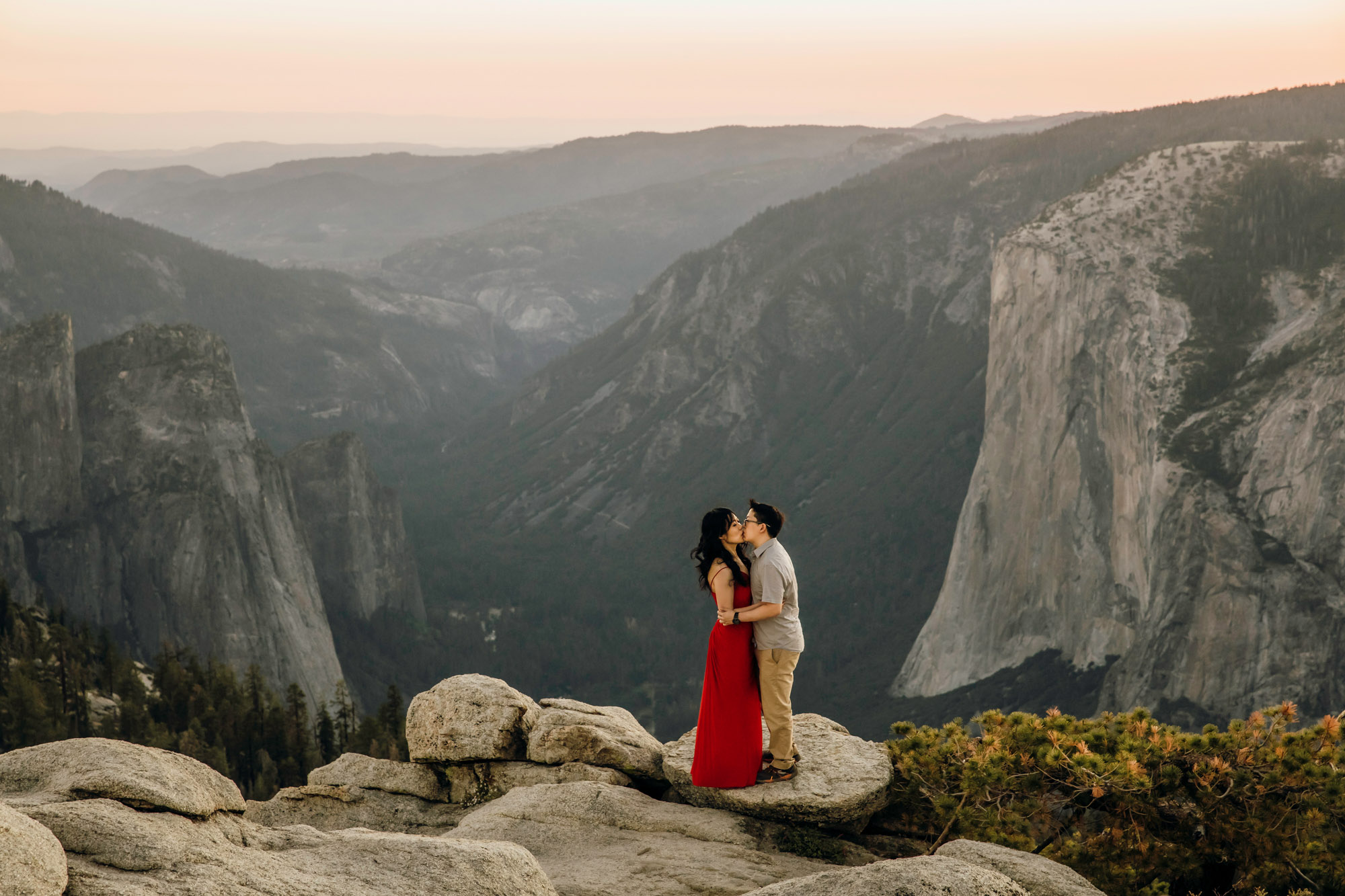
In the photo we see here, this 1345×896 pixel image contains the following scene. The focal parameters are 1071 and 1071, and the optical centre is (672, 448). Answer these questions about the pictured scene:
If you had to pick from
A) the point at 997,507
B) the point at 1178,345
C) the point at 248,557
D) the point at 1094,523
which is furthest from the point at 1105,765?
the point at 248,557

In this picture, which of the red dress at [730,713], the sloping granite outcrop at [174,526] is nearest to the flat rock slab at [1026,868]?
the red dress at [730,713]

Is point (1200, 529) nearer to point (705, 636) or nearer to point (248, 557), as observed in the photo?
point (248, 557)

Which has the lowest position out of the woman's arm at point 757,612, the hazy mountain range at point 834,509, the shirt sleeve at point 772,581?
the hazy mountain range at point 834,509

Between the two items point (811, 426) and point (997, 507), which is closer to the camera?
point (997, 507)

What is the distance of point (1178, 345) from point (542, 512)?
141135mm

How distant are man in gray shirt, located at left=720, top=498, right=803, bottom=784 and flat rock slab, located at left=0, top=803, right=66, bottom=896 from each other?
9221 millimetres

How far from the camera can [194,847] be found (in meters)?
12.4

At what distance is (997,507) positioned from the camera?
93688 mm

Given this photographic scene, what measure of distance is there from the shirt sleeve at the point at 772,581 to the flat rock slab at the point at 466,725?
7.44 m

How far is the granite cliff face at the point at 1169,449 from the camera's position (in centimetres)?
6075

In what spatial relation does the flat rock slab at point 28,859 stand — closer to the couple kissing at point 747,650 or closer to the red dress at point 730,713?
the couple kissing at point 747,650

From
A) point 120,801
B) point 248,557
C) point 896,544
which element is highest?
point 120,801

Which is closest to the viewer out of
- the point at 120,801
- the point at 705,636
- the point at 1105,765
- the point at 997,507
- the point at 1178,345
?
the point at 120,801

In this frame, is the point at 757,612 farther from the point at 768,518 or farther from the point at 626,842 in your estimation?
the point at 626,842
